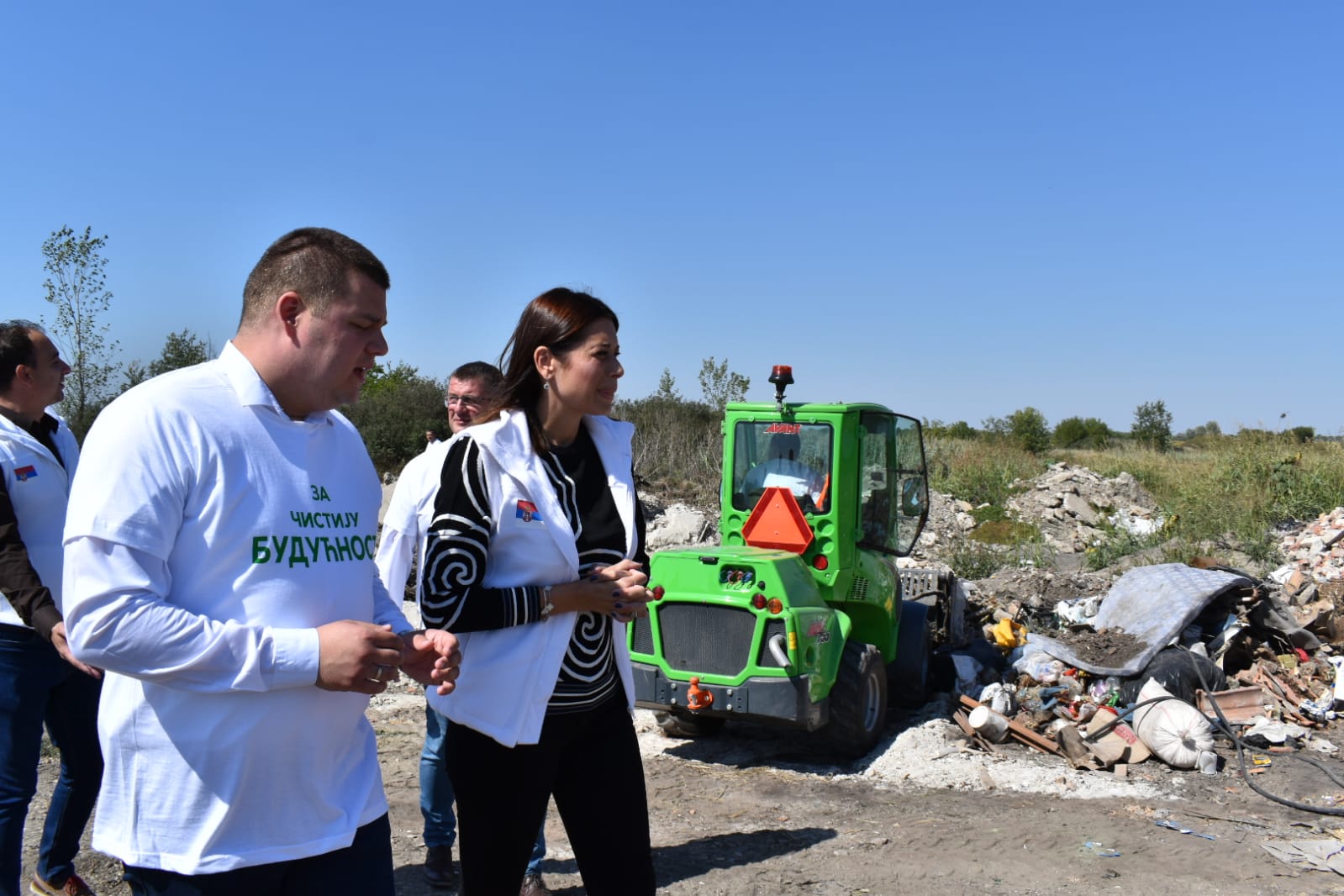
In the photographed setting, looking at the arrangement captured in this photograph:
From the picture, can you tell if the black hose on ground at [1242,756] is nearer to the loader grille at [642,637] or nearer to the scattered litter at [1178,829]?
the scattered litter at [1178,829]

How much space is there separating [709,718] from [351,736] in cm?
556

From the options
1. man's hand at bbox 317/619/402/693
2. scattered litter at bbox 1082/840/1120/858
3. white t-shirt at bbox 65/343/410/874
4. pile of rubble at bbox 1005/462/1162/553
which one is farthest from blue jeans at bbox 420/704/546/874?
pile of rubble at bbox 1005/462/1162/553

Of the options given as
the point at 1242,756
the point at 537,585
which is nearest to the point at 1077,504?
the point at 1242,756

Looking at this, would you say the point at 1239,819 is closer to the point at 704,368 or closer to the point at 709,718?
the point at 709,718

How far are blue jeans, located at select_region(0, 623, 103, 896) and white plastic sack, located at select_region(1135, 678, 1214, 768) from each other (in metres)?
5.99

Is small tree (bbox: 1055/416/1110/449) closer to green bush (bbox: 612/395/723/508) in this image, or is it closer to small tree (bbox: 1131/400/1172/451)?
small tree (bbox: 1131/400/1172/451)

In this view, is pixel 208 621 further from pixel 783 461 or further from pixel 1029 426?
pixel 1029 426

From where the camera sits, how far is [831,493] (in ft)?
22.4

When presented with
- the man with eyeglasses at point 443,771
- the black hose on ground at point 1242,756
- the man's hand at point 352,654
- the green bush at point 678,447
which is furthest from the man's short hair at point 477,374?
the green bush at point 678,447

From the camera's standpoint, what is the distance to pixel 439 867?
14.3ft

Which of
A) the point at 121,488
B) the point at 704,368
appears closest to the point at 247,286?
the point at 121,488

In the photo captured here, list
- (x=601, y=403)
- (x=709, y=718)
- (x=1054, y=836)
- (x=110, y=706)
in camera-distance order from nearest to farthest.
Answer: (x=110, y=706) → (x=601, y=403) → (x=1054, y=836) → (x=709, y=718)

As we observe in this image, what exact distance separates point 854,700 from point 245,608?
207 inches

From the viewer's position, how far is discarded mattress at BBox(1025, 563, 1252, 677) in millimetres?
7504
